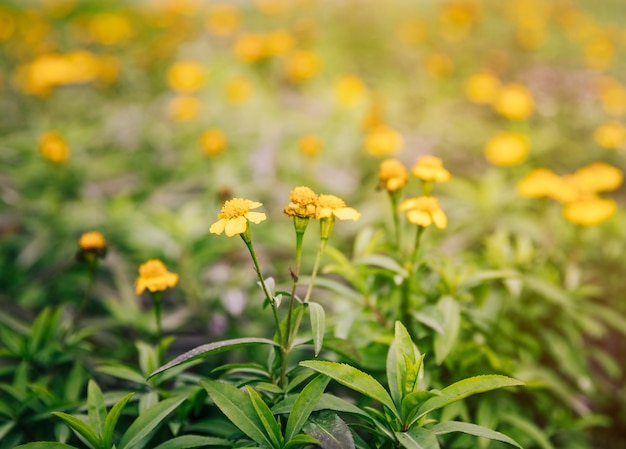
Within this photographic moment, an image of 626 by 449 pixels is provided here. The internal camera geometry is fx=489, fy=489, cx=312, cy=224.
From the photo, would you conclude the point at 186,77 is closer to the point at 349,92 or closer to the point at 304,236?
the point at 349,92

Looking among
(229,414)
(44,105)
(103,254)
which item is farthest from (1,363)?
(44,105)

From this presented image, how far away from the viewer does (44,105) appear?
3.33m

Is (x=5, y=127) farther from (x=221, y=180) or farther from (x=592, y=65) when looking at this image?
(x=592, y=65)

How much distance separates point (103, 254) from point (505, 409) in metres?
1.29

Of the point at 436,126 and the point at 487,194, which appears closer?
the point at 487,194

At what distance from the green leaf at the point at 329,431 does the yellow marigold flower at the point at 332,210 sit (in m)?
0.40

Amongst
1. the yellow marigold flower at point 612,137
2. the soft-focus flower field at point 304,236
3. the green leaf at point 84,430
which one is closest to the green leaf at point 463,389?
the soft-focus flower field at point 304,236

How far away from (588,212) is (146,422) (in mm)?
1562

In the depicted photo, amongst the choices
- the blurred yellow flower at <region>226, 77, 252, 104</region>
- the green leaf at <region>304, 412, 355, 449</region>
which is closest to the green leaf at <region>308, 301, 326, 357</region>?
the green leaf at <region>304, 412, 355, 449</region>

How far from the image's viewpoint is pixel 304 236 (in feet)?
7.23

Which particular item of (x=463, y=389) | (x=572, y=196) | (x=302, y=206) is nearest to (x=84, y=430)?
(x=302, y=206)

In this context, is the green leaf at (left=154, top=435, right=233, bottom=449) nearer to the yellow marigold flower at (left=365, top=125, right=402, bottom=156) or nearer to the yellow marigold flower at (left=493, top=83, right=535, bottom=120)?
the yellow marigold flower at (left=365, top=125, right=402, bottom=156)

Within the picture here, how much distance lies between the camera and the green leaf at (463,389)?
→ 3.11ft

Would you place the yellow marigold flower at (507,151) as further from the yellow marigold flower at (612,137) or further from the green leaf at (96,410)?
the green leaf at (96,410)
